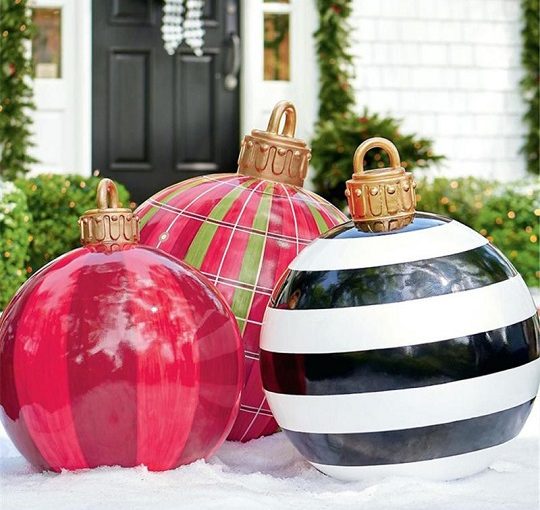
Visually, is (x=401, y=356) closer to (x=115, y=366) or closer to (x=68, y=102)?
(x=115, y=366)

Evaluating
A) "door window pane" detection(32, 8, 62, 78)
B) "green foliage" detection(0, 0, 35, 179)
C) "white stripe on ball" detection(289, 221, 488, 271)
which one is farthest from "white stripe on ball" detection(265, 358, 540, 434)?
"door window pane" detection(32, 8, 62, 78)

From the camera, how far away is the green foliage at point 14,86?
26.3 ft

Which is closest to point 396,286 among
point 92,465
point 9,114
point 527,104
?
point 92,465

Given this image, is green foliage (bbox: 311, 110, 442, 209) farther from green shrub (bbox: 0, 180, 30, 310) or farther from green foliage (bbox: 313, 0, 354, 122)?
green shrub (bbox: 0, 180, 30, 310)

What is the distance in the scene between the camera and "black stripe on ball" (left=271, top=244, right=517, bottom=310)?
1.75 m

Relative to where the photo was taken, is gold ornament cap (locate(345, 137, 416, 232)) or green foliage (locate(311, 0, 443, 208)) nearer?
gold ornament cap (locate(345, 137, 416, 232))

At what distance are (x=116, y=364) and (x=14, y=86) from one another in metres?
6.73

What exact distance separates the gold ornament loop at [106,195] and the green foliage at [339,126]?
17.7 feet

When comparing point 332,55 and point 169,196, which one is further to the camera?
point 332,55

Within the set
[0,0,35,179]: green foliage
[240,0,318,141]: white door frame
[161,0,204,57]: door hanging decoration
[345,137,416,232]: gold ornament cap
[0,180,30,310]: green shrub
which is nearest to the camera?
[345,137,416,232]: gold ornament cap

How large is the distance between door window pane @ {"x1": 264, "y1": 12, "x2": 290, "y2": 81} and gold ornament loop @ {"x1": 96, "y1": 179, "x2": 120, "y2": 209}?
6781 millimetres

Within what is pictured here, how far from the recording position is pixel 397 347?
172cm

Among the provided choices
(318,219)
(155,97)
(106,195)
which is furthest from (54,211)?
(106,195)

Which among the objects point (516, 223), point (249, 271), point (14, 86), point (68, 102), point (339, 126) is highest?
point (14, 86)
